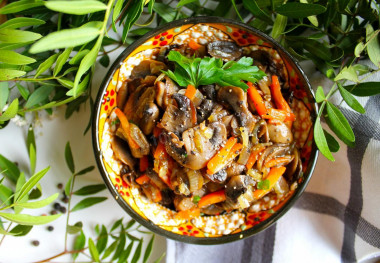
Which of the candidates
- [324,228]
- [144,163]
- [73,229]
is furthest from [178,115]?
[324,228]

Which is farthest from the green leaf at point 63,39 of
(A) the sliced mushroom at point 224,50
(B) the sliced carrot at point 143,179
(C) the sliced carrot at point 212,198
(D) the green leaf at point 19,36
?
(C) the sliced carrot at point 212,198

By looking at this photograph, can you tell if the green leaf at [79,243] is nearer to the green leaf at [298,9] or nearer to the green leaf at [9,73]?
the green leaf at [9,73]

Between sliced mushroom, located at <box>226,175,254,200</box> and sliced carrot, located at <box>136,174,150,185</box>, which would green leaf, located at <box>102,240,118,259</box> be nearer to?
sliced carrot, located at <box>136,174,150,185</box>

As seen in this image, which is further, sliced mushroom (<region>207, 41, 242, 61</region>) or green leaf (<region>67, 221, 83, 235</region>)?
green leaf (<region>67, 221, 83, 235</region>)

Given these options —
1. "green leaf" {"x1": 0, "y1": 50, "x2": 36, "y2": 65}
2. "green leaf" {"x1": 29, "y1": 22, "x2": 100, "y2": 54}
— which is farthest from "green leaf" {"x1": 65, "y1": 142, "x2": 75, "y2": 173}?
"green leaf" {"x1": 29, "y1": 22, "x2": 100, "y2": 54}

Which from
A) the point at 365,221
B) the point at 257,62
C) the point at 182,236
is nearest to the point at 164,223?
the point at 182,236
